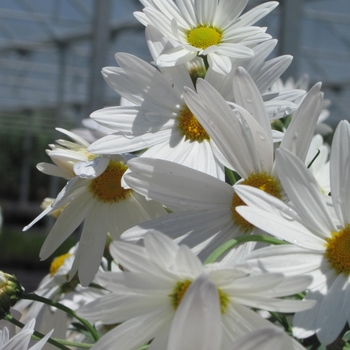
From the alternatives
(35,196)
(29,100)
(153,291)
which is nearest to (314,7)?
(29,100)

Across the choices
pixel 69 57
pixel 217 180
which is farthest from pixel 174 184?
pixel 69 57

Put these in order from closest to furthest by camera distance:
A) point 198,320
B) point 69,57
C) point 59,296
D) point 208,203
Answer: point 198,320
point 208,203
point 59,296
point 69,57

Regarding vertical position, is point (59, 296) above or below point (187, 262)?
below

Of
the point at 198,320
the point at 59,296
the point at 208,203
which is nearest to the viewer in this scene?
the point at 198,320

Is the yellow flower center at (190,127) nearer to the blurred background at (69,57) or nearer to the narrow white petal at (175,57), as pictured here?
the narrow white petal at (175,57)

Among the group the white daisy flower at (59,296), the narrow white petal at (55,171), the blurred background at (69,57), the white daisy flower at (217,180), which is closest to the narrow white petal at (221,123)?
the white daisy flower at (217,180)

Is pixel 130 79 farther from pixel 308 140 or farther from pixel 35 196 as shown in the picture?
pixel 35 196

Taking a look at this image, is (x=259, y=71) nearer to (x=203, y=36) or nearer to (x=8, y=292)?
(x=203, y=36)
